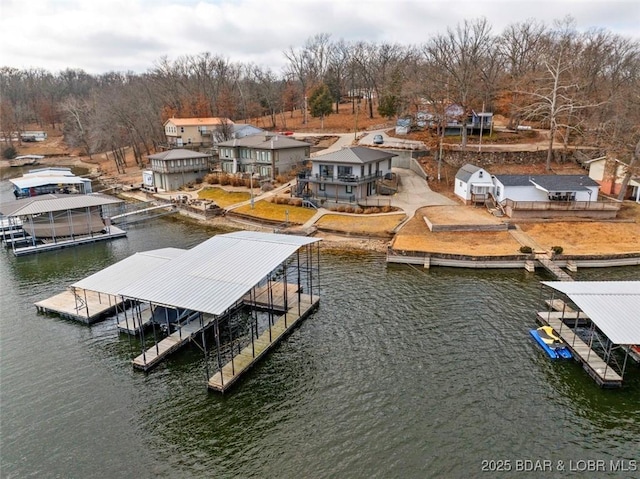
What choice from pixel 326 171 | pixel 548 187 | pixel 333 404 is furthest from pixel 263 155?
pixel 333 404

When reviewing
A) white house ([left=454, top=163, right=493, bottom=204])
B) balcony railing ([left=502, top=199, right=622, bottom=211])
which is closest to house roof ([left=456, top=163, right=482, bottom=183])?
white house ([left=454, top=163, right=493, bottom=204])

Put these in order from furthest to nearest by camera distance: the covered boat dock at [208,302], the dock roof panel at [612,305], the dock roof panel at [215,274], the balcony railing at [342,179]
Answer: the balcony railing at [342,179] → the covered boat dock at [208,302] → the dock roof panel at [215,274] → the dock roof panel at [612,305]

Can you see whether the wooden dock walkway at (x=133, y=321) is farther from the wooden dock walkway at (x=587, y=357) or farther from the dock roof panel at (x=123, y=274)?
the wooden dock walkway at (x=587, y=357)

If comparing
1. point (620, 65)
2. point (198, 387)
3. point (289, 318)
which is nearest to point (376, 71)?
point (620, 65)

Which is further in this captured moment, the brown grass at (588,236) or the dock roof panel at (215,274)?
the brown grass at (588,236)

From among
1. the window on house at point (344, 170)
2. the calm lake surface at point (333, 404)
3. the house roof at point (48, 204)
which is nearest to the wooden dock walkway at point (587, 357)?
the calm lake surface at point (333, 404)

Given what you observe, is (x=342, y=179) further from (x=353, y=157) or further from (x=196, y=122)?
(x=196, y=122)
